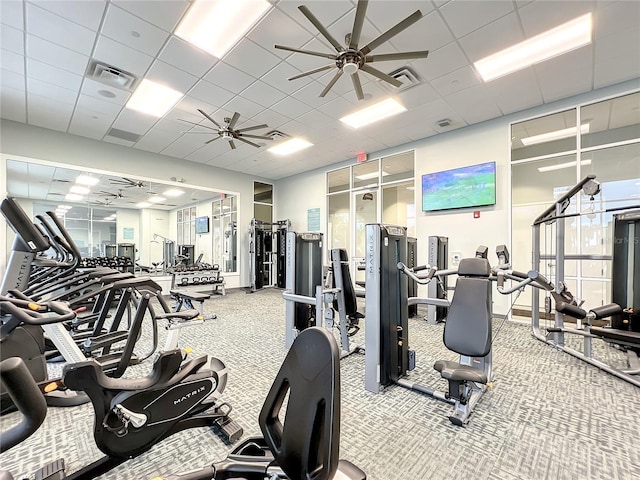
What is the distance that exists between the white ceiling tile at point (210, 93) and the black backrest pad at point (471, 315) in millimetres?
4196

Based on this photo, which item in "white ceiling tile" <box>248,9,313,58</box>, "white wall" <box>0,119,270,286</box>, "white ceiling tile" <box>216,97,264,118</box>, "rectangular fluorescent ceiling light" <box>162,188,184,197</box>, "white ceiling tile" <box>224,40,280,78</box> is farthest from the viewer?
"rectangular fluorescent ceiling light" <box>162,188,184,197</box>

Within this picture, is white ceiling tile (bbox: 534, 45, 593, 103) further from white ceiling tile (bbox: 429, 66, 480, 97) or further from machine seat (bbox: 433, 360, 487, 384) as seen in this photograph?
machine seat (bbox: 433, 360, 487, 384)

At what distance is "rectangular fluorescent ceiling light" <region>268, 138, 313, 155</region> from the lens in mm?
6547

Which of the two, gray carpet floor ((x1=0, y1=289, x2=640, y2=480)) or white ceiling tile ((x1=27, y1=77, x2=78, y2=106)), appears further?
white ceiling tile ((x1=27, y1=77, x2=78, y2=106))

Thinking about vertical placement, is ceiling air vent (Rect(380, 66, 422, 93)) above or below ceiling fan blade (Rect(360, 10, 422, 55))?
above

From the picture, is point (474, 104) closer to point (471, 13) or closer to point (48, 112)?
point (471, 13)

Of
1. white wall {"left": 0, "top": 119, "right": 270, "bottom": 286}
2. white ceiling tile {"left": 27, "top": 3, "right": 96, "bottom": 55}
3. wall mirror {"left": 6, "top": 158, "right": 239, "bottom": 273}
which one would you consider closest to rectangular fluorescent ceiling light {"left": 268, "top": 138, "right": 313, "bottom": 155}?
white wall {"left": 0, "top": 119, "right": 270, "bottom": 286}

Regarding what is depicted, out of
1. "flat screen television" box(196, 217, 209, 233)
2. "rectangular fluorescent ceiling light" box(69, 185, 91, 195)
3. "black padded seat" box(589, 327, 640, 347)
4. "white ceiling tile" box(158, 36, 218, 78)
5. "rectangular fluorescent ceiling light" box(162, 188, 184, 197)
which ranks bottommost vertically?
"black padded seat" box(589, 327, 640, 347)

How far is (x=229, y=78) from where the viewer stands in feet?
13.5

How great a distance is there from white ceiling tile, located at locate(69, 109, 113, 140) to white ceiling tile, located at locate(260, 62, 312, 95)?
10.8 feet

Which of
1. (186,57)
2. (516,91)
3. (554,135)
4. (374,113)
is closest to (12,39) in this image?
(186,57)

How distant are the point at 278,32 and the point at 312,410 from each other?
373 centimetres

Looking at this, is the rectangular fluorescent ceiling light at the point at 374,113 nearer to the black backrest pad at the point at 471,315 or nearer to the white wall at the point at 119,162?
the white wall at the point at 119,162

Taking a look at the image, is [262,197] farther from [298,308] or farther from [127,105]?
[298,308]
